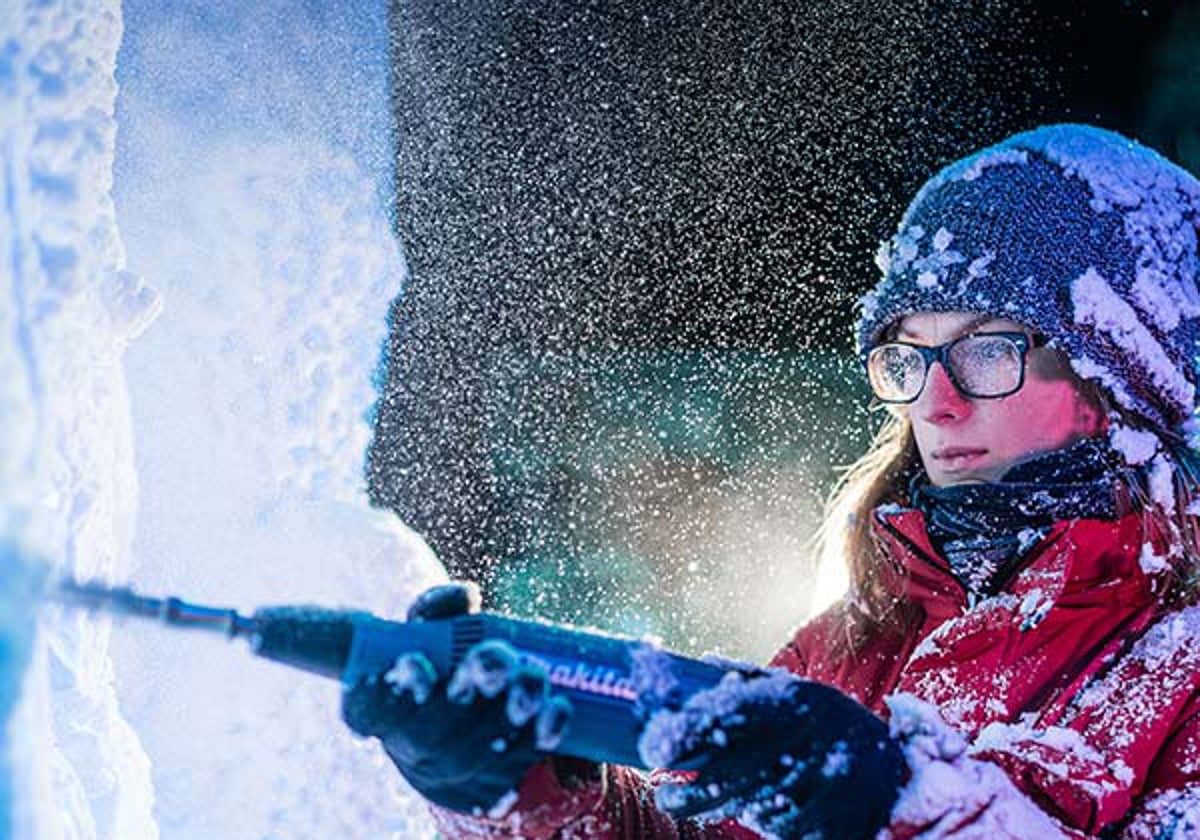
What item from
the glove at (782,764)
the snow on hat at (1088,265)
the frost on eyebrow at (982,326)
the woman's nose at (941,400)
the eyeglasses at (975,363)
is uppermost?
the snow on hat at (1088,265)

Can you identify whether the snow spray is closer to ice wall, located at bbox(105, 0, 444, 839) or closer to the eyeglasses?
ice wall, located at bbox(105, 0, 444, 839)

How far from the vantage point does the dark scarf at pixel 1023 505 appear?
64.9 inches

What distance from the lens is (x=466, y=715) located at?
107 cm

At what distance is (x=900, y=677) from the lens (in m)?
1.78

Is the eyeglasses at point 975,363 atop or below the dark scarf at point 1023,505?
atop

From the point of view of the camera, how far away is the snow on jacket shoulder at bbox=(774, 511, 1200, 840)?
1229 millimetres

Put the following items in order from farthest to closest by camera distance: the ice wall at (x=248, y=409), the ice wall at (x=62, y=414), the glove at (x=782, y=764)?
the ice wall at (x=248, y=409) < the glove at (x=782, y=764) < the ice wall at (x=62, y=414)

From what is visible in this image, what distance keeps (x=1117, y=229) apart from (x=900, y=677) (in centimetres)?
92

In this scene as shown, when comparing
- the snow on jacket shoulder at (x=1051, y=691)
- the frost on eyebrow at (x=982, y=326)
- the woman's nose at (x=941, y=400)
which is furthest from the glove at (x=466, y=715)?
the frost on eyebrow at (x=982, y=326)

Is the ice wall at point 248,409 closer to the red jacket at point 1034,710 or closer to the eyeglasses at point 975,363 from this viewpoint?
the red jacket at point 1034,710

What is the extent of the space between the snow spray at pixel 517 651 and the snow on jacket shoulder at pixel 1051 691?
34 centimetres

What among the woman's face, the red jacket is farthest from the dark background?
the red jacket

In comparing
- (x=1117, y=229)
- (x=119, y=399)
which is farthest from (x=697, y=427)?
(x=119, y=399)

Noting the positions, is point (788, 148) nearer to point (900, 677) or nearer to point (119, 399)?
point (900, 677)
